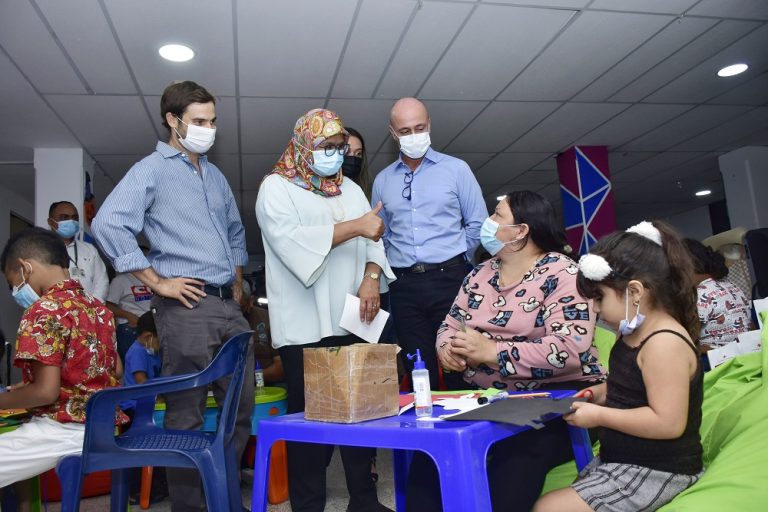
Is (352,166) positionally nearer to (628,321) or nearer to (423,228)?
(423,228)

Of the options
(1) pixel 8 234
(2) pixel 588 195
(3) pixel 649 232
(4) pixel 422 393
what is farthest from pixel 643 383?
(1) pixel 8 234

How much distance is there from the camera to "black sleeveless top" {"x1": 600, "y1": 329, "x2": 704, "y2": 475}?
1.27m

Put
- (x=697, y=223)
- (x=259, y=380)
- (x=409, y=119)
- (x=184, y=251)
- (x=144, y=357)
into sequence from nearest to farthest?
(x=184, y=251), (x=409, y=119), (x=144, y=357), (x=259, y=380), (x=697, y=223)

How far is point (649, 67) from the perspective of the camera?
4.53 metres

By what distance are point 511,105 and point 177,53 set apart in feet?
9.01

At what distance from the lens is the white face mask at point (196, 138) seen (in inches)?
86.3

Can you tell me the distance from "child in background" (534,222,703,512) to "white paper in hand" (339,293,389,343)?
881mm

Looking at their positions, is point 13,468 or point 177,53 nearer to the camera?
point 13,468

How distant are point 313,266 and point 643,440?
3.84 feet

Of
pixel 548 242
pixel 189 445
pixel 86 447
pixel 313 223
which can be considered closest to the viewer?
pixel 86 447

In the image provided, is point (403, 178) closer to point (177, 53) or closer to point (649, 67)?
point (177, 53)

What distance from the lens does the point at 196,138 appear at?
220 centimetres

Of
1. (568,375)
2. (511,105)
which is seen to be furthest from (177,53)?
(568,375)

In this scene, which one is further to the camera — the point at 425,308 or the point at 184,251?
the point at 425,308
